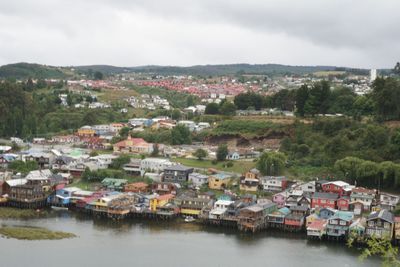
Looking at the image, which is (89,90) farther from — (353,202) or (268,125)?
(353,202)

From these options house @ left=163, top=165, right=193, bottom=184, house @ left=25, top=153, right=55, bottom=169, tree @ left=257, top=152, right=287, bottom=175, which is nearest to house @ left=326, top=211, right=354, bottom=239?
tree @ left=257, top=152, right=287, bottom=175

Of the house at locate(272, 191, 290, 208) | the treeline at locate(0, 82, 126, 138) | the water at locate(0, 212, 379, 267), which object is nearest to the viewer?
the water at locate(0, 212, 379, 267)

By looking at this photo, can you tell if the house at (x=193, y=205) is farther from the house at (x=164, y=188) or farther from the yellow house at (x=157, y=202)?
the house at (x=164, y=188)

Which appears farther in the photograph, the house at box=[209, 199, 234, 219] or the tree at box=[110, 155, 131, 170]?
Answer: the tree at box=[110, 155, 131, 170]

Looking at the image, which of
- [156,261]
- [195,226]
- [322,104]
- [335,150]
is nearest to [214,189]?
[195,226]

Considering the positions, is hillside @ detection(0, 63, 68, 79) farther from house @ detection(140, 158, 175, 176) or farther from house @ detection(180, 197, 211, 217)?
house @ detection(180, 197, 211, 217)

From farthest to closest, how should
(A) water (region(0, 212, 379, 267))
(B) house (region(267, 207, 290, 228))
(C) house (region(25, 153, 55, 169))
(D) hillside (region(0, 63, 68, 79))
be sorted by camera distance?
(D) hillside (region(0, 63, 68, 79)) → (C) house (region(25, 153, 55, 169)) → (B) house (region(267, 207, 290, 228)) → (A) water (region(0, 212, 379, 267))

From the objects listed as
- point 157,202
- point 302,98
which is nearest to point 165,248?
point 157,202

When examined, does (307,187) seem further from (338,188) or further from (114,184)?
(114,184)
